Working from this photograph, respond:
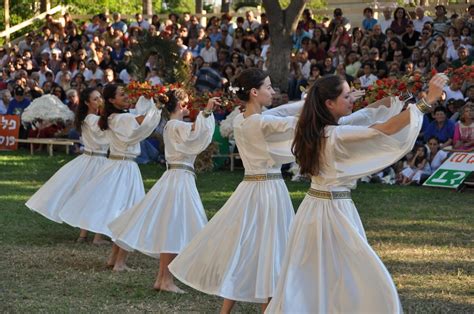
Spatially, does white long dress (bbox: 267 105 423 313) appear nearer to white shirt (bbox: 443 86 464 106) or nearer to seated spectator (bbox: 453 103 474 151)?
seated spectator (bbox: 453 103 474 151)

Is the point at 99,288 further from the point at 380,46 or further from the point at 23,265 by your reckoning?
the point at 380,46

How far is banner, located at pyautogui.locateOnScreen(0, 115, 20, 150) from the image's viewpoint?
869 inches

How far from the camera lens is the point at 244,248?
691 cm

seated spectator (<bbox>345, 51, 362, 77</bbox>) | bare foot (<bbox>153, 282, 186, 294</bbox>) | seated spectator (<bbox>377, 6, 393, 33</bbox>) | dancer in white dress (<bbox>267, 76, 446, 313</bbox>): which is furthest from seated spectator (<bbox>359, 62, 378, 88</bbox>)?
dancer in white dress (<bbox>267, 76, 446, 313</bbox>)

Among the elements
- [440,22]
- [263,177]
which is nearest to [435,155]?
[440,22]

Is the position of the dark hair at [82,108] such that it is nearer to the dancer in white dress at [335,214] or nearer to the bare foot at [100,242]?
the bare foot at [100,242]

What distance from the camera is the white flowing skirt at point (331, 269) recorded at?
215 inches

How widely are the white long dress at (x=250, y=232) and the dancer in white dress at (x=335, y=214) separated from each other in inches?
31.5

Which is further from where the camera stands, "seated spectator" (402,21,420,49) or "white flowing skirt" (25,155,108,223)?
"seated spectator" (402,21,420,49)

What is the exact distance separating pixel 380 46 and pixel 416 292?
1230 centimetres

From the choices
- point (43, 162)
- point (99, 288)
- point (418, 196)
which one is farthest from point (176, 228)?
point (43, 162)

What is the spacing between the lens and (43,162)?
1917cm

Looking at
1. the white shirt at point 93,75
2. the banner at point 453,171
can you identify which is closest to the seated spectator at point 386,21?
the banner at point 453,171

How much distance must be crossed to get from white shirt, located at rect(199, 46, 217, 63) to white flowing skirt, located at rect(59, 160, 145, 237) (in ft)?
41.8
